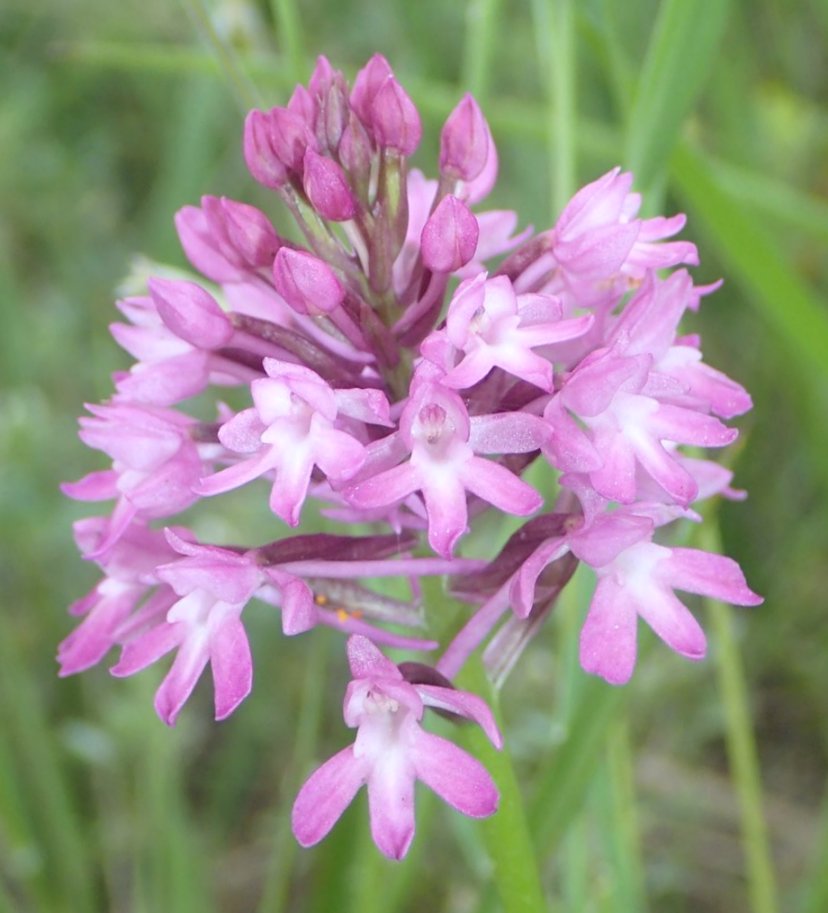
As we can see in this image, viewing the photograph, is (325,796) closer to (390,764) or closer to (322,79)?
(390,764)

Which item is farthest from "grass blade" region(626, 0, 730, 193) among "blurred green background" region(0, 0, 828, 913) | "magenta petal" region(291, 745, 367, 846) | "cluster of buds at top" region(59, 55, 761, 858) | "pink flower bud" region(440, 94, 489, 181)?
"magenta petal" region(291, 745, 367, 846)

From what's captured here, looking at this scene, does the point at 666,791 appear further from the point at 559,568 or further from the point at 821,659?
the point at 559,568

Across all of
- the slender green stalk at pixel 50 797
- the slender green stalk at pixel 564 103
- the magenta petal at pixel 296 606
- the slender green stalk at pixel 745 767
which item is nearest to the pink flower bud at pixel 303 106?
the magenta petal at pixel 296 606

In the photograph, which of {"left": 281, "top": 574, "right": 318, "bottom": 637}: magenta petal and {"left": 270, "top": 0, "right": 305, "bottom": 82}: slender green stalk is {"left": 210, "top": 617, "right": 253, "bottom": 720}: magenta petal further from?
{"left": 270, "top": 0, "right": 305, "bottom": 82}: slender green stalk

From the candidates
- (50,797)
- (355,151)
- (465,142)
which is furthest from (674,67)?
(50,797)

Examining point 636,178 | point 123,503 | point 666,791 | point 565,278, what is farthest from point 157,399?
point 666,791
